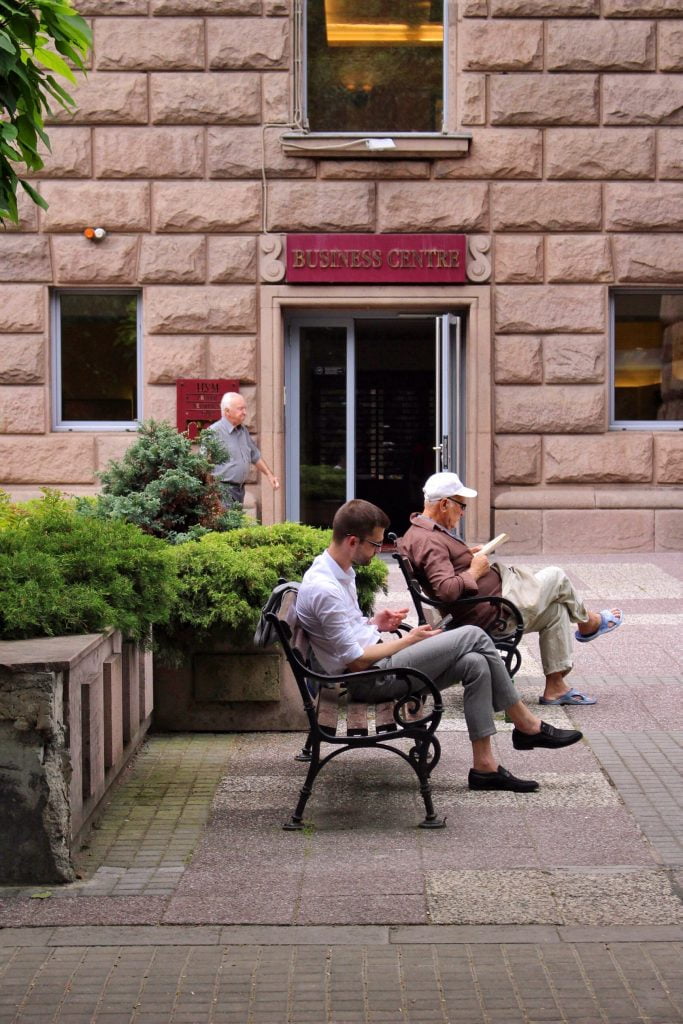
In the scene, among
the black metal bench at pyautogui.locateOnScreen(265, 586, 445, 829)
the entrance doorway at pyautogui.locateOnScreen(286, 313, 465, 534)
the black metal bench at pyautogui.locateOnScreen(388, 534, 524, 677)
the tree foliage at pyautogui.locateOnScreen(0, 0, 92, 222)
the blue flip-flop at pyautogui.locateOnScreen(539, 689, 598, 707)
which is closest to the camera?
the tree foliage at pyautogui.locateOnScreen(0, 0, 92, 222)

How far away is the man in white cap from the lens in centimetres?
825

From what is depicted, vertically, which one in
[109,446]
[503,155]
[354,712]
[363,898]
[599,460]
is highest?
[503,155]

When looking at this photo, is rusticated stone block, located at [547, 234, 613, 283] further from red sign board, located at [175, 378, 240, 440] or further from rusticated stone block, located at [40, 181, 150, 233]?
rusticated stone block, located at [40, 181, 150, 233]

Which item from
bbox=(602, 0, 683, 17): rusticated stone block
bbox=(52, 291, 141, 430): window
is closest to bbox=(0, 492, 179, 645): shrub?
bbox=(52, 291, 141, 430): window

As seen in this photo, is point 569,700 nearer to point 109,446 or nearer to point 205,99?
point 109,446

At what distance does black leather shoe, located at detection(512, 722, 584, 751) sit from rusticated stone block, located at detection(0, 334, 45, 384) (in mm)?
9621

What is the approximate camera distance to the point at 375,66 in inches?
639

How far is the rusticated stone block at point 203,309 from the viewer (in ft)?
51.1

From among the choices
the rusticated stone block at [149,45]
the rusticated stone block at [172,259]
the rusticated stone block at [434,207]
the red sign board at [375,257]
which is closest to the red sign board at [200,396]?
the rusticated stone block at [172,259]

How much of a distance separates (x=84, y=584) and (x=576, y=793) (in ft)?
8.02

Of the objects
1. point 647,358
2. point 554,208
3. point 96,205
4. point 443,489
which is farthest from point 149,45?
point 443,489

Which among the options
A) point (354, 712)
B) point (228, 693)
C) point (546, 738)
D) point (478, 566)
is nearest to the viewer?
point (354, 712)

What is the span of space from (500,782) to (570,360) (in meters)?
9.35

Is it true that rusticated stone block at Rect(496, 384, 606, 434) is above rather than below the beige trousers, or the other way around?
above
